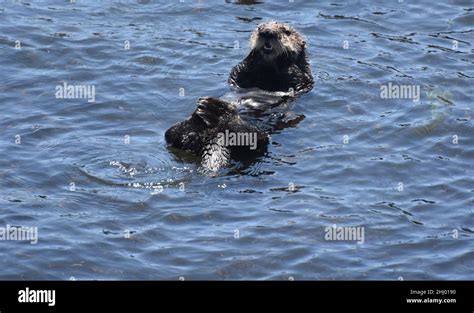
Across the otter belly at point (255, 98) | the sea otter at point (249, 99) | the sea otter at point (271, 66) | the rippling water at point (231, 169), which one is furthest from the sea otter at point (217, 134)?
the sea otter at point (271, 66)

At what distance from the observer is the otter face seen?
11.8 meters

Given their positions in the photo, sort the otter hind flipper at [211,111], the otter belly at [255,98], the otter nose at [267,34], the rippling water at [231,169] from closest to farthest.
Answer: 1. the rippling water at [231,169]
2. the otter hind flipper at [211,111]
3. the otter belly at [255,98]
4. the otter nose at [267,34]

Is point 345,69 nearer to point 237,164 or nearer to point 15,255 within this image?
point 237,164

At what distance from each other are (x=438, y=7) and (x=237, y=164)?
5.77m

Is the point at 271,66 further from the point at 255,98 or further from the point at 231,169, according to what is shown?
the point at 231,169

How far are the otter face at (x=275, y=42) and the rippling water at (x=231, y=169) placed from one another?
0.56 metres

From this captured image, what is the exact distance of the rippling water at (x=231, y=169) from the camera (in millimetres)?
8648

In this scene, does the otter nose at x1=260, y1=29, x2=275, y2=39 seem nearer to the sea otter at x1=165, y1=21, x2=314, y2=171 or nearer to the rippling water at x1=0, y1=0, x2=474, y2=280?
the sea otter at x1=165, y1=21, x2=314, y2=171

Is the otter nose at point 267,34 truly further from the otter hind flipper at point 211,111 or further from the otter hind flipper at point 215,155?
the otter hind flipper at point 215,155

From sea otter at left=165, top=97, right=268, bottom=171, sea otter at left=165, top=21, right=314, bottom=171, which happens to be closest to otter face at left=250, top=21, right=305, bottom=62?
sea otter at left=165, top=21, right=314, bottom=171

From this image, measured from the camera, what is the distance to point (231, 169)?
9.98 meters

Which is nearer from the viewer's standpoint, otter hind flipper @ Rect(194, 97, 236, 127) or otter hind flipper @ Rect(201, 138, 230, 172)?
otter hind flipper @ Rect(201, 138, 230, 172)

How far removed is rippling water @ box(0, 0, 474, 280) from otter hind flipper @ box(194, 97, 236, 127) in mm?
442

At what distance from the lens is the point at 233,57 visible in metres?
13.1
